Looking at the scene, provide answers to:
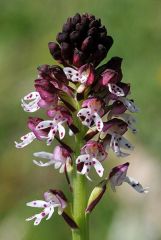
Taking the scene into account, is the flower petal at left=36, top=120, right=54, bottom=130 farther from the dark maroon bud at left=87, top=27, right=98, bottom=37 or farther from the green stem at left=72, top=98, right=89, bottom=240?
the dark maroon bud at left=87, top=27, right=98, bottom=37

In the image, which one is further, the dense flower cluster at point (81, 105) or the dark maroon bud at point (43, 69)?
the dark maroon bud at point (43, 69)

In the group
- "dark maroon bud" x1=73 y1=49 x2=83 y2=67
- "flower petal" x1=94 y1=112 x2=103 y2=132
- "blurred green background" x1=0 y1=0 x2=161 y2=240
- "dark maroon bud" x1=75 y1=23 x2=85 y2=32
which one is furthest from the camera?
"blurred green background" x1=0 y1=0 x2=161 y2=240

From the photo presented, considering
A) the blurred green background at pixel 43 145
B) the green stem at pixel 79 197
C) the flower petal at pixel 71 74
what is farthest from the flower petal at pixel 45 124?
the blurred green background at pixel 43 145

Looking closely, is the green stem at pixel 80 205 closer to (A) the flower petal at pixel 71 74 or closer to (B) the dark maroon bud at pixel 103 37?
(A) the flower petal at pixel 71 74

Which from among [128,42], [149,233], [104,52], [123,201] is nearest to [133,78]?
[128,42]

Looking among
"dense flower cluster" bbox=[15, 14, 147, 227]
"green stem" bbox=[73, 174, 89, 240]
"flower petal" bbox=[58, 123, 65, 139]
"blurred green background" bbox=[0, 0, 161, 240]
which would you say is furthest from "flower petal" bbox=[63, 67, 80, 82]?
"blurred green background" bbox=[0, 0, 161, 240]

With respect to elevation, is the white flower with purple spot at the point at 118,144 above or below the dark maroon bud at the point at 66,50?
below
